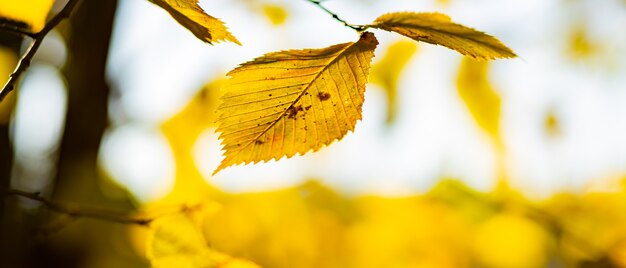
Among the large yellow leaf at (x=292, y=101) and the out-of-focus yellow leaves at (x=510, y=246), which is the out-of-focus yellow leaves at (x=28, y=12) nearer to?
the large yellow leaf at (x=292, y=101)

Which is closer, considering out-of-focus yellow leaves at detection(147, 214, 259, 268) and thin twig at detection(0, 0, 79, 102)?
thin twig at detection(0, 0, 79, 102)

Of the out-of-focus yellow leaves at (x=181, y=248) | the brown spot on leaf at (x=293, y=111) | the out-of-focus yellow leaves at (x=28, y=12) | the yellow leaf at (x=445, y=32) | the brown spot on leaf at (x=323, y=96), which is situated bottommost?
the out-of-focus yellow leaves at (x=181, y=248)

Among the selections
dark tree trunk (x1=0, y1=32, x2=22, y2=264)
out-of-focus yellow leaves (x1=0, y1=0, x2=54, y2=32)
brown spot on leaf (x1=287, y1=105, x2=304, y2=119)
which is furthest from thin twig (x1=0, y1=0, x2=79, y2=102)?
dark tree trunk (x1=0, y1=32, x2=22, y2=264)

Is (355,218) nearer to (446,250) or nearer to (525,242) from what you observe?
(446,250)

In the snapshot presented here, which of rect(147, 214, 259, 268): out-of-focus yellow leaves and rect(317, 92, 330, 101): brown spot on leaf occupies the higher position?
rect(317, 92, 330, 101): brown spot on leaf

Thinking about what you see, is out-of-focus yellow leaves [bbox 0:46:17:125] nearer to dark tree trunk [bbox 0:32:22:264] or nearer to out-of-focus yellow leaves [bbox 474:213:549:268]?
dark tree trunk [bbox 0:32:22:264]

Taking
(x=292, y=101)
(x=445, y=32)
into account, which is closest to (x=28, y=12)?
(x=292, y=101)

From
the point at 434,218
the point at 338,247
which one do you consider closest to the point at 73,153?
the point at 338,247

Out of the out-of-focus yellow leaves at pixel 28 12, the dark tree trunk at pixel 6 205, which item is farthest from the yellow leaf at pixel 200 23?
the dark tree trunk at pixel 6 205
